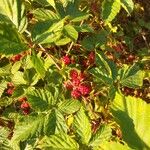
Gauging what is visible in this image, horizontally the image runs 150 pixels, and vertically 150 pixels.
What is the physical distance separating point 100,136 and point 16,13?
60 centimetres

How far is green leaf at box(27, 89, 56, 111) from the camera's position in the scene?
4.87ft

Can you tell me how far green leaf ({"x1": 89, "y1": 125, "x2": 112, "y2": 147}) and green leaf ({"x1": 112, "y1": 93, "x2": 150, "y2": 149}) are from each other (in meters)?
0.12

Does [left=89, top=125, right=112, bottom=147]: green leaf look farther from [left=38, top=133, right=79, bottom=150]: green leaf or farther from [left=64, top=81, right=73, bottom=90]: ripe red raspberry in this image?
[left=64, top=81, right=73, bottom=90]: ripe red raspberry

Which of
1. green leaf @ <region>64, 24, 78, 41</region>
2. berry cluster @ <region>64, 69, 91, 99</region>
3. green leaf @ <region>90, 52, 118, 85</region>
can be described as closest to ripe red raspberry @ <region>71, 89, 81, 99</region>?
berry cluster @ <region>64, 69, 91, 99</region>

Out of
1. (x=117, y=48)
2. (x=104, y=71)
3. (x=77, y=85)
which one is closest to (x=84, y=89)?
(x=77, y=85)

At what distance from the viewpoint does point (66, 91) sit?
180 cm

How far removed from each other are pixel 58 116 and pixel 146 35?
157cm

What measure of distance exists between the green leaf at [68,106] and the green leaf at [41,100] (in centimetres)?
3

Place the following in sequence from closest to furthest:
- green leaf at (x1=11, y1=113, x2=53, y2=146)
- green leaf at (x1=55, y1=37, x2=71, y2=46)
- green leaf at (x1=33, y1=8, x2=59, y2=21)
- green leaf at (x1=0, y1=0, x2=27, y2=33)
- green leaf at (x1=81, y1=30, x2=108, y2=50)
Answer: green leaf at (x1=11, y1=113, x2=53, y2=146), green leaf at (x1=0, y1=0, x2=27, y2=33), green leaf at (x1=33, y1=8, x2=59, y2=21), green leaf at (x1=55, y1=37, x2=71, y2=46), green leaf at (x1=81, y1=30, x2=108, y2=50)

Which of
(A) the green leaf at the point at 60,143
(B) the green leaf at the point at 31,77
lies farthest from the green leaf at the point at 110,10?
(A) the green leaf at the point at 60,143

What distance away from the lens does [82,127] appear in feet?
4.59

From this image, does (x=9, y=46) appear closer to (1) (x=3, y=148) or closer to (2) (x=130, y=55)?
(1) (x=3, y=148)

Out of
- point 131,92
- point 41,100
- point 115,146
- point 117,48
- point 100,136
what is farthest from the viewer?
point 117,48

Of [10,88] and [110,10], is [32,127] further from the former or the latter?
[110,10]
